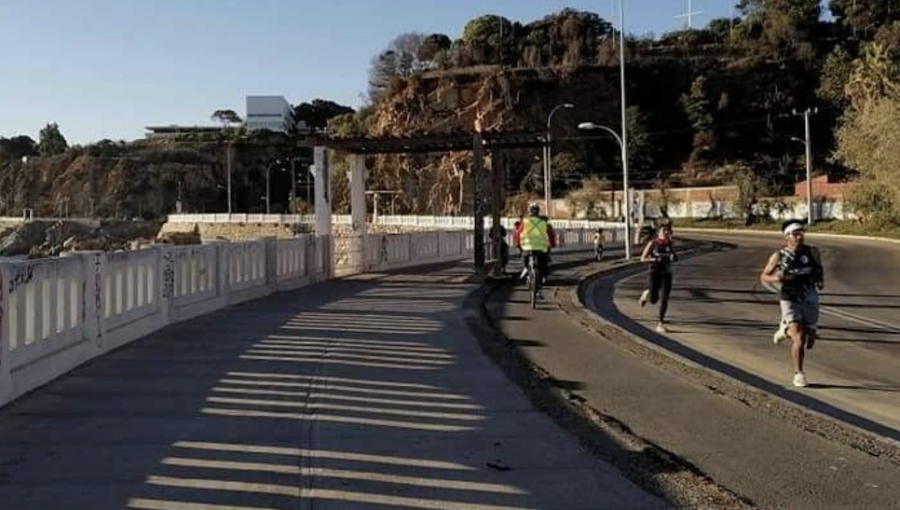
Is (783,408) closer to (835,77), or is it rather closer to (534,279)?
(534,279)

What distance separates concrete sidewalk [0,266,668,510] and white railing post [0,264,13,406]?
150mm

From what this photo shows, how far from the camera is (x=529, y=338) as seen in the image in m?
13.0

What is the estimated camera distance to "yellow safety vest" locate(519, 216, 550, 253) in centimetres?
1761

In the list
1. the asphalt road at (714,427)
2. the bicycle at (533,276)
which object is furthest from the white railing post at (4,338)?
the bicycle at (533,276)

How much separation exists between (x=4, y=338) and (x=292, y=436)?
2.74 m

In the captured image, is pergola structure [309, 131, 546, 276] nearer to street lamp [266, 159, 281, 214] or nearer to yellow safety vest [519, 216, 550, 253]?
yellow safety vest [519, 216, 550, 253]

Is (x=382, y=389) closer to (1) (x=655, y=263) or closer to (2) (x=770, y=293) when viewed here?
(1) (x=655, y=263)

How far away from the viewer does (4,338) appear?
8.05 metres

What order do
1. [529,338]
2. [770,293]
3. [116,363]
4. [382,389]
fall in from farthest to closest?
[770,293] < [529,338] < [116,363] < [382,389]

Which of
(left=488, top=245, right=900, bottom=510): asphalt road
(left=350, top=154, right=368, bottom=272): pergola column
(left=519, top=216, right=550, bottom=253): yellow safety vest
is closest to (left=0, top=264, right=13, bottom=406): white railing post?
(left=488, top=245, right=900, bottom=510): asphalt road

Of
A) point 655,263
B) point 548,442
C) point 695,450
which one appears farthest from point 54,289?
point 655,263

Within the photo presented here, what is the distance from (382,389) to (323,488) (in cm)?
316

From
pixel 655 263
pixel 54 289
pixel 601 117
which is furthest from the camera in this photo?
pixel 601 117

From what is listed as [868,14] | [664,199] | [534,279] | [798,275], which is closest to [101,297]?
[798,275]
